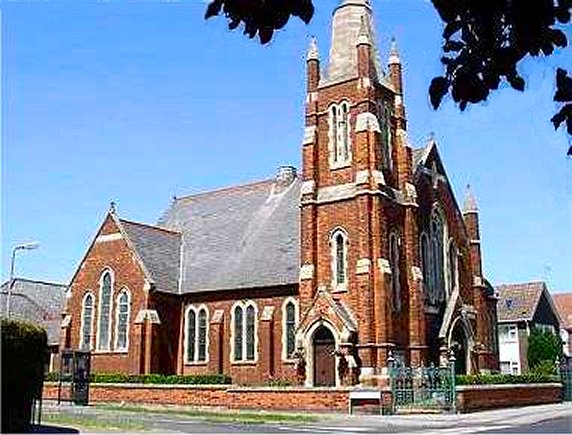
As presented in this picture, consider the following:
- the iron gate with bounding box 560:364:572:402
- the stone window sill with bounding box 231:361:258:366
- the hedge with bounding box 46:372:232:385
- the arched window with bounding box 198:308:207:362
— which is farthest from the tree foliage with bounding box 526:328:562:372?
the hedge with bounding box 46:372:232:385

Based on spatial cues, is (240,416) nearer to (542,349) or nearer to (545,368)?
(545,368)

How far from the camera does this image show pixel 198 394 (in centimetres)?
3381

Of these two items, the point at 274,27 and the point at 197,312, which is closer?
the point at 274,27

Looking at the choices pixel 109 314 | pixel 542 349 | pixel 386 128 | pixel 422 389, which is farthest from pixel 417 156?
pixel 542 349

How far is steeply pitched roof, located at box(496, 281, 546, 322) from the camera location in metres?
64.6

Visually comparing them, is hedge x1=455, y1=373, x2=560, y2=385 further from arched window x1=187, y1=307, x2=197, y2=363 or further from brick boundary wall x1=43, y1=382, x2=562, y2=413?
arched window x1=187, y1=307, x2=197, y2=363

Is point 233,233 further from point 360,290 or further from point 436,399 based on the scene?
point 436,399

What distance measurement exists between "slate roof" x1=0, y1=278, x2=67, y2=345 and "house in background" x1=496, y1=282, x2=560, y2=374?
125ft

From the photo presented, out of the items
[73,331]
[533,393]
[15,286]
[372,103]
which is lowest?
[533,393]

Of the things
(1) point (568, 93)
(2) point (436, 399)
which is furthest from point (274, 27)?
(2) point (436, 399)

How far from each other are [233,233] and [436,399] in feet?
59.0

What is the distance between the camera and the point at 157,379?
36.3 metres

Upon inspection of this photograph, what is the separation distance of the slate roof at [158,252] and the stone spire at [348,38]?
48.2 feet

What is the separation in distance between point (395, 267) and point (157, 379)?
43.2ft
